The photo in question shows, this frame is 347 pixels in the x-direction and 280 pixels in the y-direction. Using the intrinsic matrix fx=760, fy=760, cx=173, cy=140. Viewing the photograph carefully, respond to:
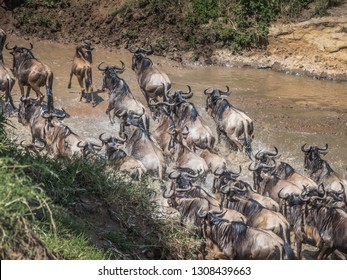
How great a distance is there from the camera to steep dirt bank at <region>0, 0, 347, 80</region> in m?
20.2

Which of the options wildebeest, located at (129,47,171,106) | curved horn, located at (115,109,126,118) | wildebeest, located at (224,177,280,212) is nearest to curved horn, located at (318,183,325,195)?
wildebeest, located at (224,177,280,212)

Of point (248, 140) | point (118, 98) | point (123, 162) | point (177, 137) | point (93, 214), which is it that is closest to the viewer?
point (93, 214)

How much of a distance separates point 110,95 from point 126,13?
22.3 ft

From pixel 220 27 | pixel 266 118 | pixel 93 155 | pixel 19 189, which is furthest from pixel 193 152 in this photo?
pixel 220 27

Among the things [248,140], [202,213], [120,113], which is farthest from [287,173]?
[120,113]

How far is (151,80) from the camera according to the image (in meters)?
15.5

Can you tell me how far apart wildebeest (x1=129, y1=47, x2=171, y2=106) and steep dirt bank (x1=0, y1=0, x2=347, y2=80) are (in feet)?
14.1

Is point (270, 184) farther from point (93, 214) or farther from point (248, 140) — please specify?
point (93, 214)

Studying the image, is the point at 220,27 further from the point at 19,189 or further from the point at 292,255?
the point at 19,189

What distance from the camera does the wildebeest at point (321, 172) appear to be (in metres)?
12.1

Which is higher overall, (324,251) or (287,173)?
(287,173)

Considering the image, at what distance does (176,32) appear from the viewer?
21.0m

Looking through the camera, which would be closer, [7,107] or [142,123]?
[142,123]

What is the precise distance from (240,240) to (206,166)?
2.99 metres
